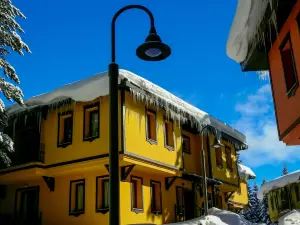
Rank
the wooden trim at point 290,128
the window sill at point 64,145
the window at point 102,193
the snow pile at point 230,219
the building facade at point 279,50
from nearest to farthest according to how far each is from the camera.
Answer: the building facade at point 279,50
the wooden trim at point 290,128
the snow pile at point 230,219
the window at point 102,193
the window sill at point 64,145

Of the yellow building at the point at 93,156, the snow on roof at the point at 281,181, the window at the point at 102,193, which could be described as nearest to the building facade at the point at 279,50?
the yellow building at the point at 93,156

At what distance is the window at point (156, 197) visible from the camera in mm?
19656

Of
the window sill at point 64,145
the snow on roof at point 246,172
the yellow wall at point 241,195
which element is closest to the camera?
the window sill at point 64,145

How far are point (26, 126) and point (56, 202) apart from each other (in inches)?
157

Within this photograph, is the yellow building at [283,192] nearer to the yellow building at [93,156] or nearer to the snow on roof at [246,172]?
the snow on roof at [246,172]

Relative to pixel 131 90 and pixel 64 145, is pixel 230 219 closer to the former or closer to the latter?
pixel 131 90

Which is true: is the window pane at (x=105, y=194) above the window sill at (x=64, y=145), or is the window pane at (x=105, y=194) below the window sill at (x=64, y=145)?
below

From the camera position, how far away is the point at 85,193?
18.3 metres

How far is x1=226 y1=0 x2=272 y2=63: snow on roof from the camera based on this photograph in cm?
916

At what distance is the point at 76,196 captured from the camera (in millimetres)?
18812

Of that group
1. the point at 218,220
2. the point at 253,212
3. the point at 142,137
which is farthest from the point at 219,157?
the point at 253,212

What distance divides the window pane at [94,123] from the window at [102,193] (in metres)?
1.96

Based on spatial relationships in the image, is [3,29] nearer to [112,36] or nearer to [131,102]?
[131,102]

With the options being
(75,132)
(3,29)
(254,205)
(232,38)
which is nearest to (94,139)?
(75,132)
